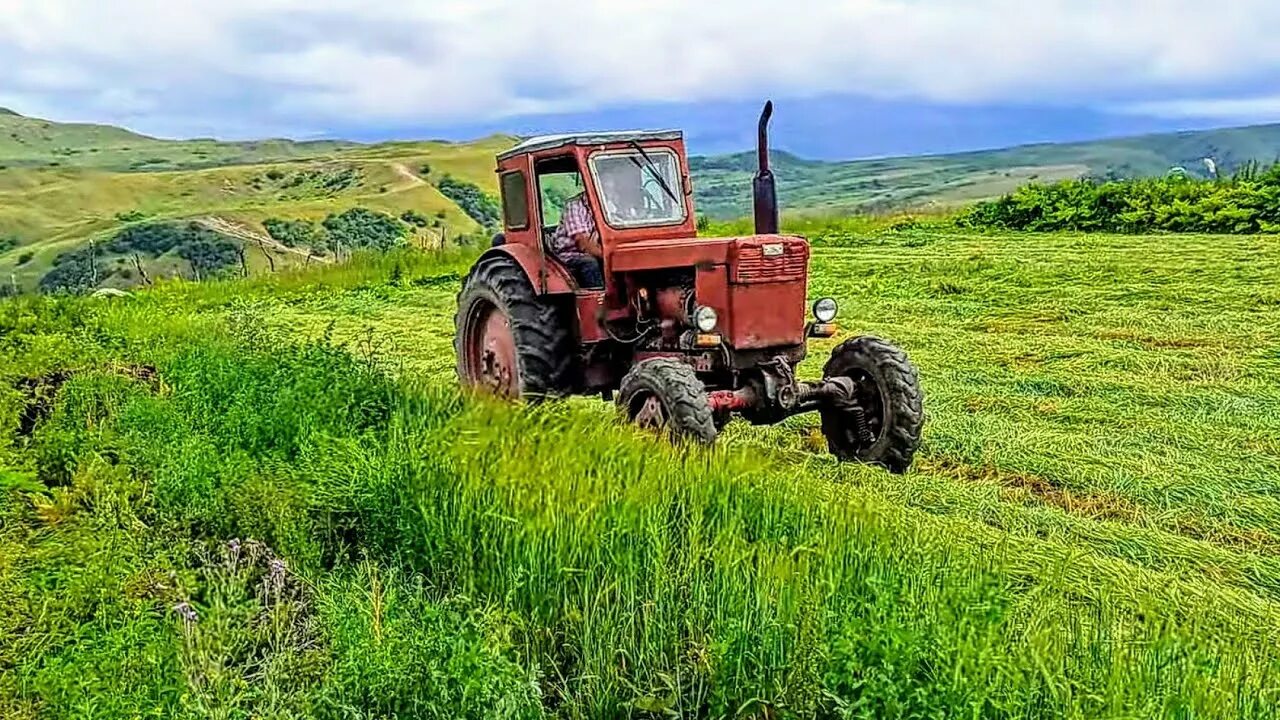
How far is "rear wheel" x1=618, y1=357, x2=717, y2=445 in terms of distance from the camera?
601 centimetres

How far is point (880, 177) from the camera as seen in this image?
76.2 metres

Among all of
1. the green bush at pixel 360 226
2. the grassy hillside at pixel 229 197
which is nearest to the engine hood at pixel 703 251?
the grassy hillside at pixel 229 197

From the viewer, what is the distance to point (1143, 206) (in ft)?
59.9

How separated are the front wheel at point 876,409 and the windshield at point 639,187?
141cm

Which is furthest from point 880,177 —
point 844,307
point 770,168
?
point 770,168

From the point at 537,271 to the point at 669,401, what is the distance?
6.23ft

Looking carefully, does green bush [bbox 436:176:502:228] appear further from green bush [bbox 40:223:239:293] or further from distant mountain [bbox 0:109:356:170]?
distant mountain [bbox 0:109:356:170]

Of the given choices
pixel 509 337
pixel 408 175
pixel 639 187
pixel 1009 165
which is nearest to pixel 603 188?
pixel 639 187

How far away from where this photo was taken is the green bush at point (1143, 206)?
1670 cm

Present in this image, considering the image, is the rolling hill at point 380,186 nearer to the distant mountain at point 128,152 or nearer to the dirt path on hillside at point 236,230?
the dirt path on hillside at point 236,230

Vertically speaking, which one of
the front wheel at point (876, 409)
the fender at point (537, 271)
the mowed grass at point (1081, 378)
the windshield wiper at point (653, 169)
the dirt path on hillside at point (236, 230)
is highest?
the windshield wiper at point (653, 169)

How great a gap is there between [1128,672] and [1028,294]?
9931 mm

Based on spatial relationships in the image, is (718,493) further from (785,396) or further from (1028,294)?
(1028,294)

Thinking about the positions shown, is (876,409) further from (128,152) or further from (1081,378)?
(128,152)
